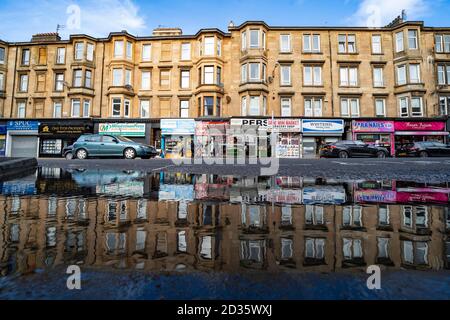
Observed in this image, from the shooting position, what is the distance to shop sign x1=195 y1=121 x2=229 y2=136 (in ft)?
76.6

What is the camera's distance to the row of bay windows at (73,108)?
A: 23.7 meters

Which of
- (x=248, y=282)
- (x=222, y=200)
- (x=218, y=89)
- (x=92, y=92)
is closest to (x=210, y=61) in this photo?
(x=218, y=89)

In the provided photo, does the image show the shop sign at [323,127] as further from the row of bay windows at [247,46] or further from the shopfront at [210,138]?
the shopfront at [210,138]

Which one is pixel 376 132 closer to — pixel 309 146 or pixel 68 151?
pixel 309 146

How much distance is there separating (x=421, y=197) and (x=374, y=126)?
24110 millimetres

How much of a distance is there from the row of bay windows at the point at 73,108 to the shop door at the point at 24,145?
2281mm

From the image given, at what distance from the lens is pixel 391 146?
23406 mm

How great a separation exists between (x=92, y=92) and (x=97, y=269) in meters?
27.1

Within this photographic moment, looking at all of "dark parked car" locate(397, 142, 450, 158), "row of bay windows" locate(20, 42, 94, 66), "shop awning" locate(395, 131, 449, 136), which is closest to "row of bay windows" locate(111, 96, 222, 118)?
"row of bay windows" locate(20, 42, 94, 66)

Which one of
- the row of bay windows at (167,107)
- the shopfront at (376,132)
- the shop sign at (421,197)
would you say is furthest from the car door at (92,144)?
the shopfront at (376,132)

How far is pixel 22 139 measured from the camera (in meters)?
24.9

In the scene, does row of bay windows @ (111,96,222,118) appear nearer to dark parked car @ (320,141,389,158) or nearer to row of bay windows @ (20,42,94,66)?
row of bay windows @ (20,42,94,66)

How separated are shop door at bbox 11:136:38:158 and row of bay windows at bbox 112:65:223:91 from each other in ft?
33.4
